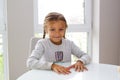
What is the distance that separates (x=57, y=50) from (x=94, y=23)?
1276mm

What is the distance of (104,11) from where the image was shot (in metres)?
2.54

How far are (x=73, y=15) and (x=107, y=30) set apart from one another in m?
0.49

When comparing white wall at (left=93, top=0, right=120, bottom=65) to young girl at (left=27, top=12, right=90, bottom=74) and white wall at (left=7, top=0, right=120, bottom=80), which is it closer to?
white wall at (left=7, top=0, right=120, bottom=80)

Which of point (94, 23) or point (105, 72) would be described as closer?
point (105, 72)

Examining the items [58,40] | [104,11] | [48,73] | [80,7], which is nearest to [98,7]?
[104,11]

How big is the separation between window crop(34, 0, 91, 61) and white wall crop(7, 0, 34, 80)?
190mm

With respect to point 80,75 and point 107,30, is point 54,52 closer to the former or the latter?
point 80,75

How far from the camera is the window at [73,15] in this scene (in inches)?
101

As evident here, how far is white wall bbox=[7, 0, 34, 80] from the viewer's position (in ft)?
7.63

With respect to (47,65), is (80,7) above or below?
above

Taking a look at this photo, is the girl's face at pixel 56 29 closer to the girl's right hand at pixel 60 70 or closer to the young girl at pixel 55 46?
the young girl at pixel 55 46

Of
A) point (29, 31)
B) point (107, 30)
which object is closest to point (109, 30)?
point (107, 30)

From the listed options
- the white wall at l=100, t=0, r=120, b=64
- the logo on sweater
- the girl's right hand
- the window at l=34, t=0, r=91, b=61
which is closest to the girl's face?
the logo on sweater

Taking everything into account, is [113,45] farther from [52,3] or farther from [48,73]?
[48,73]
